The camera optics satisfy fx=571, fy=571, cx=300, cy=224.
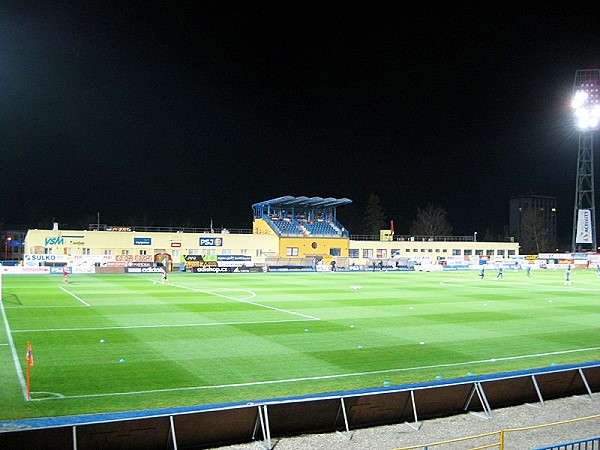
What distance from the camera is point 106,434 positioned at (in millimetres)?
8492

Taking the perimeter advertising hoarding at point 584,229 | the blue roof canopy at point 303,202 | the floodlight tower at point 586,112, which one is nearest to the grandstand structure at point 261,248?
the blue roof canopy at point 303,202

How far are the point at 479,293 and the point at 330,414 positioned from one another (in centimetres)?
3249

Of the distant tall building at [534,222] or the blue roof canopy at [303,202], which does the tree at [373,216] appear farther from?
the blue roof canopy at [303,202]

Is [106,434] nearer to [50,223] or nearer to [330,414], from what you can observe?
[330,414]

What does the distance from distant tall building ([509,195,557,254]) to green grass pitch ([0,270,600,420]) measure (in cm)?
10144

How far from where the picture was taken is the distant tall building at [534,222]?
130 meters

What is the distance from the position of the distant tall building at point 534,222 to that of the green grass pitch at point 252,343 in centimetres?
10144

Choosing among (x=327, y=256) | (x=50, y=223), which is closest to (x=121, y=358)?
(x=327, y=256)

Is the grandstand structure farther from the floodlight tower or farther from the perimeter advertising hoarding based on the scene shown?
the floodlight tower

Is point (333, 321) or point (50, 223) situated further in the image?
point (50, 223)

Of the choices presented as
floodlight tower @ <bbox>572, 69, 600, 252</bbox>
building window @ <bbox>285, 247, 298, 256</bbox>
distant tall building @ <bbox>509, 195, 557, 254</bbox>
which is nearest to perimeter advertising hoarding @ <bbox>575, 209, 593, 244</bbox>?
floodlight tower @ <bbox>572, 69, 600, 252</bbox>

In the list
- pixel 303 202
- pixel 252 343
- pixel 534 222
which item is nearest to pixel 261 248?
pixel 303 202

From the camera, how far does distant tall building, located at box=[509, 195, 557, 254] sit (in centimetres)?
13012

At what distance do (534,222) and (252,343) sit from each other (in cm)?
12261
